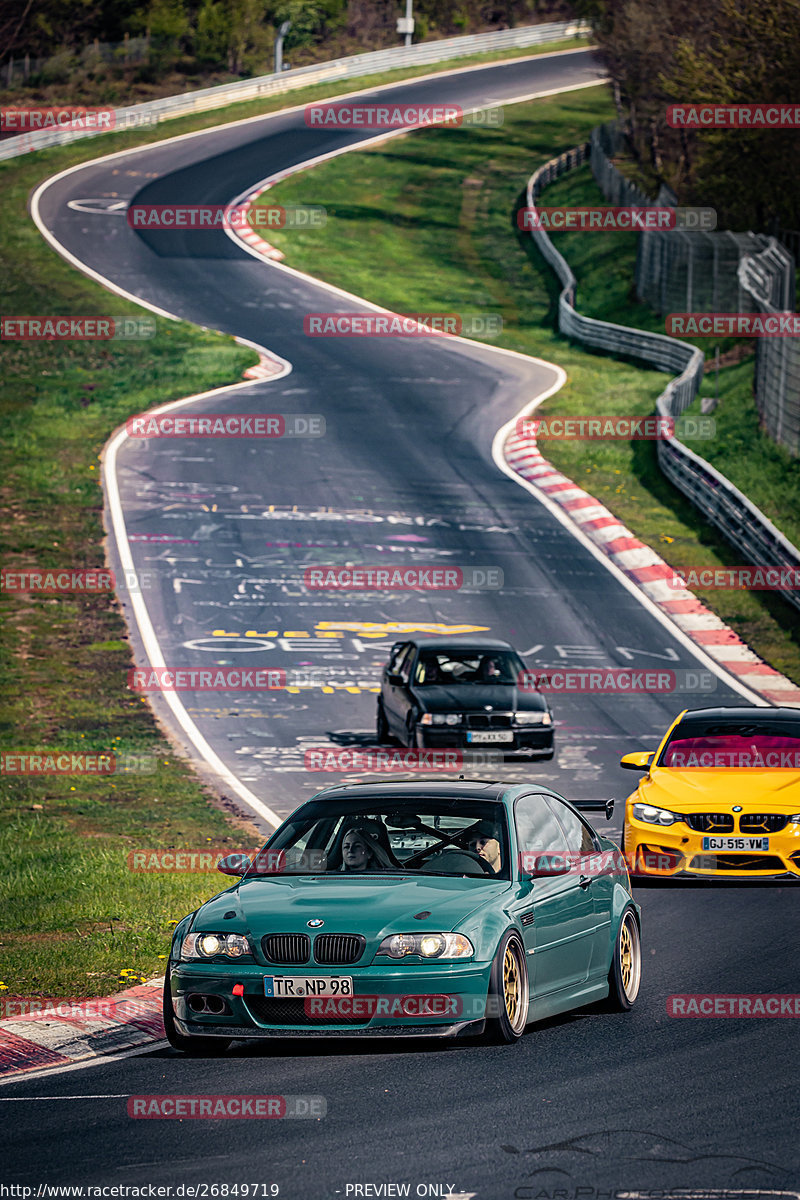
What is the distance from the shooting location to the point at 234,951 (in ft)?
28.0

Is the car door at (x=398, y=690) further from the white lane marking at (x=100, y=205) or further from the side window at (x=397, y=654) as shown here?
the white lane marking at (x=100, y=205)

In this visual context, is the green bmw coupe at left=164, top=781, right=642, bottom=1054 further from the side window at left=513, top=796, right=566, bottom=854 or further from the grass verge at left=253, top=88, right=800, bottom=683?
the grass verge at left=253, top=88, right=800, bottom=683

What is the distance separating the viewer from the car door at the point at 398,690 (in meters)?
21.1

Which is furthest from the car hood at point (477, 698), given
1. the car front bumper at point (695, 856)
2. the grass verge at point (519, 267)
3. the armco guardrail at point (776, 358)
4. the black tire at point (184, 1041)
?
the armco guardrail at point (776, 358)

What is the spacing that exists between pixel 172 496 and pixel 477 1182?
29.4 m

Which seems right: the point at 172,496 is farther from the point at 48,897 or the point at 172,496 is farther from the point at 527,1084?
the point at 527,1084

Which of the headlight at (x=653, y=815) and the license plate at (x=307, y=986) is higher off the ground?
the license plate at (x=307, y=986)

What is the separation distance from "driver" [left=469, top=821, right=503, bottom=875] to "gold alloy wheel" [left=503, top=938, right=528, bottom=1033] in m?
0.68

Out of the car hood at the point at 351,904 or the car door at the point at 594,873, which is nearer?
the car hood at the point at 351,904

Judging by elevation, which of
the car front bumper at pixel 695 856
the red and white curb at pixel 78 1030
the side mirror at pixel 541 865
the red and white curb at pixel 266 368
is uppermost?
the side mirror at pixel 541 865

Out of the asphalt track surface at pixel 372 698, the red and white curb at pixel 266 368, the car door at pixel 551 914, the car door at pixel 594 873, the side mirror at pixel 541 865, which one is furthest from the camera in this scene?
the red and white curb at pixel 266 368

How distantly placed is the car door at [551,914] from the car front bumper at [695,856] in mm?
4199

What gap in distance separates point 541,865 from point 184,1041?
2.16 m

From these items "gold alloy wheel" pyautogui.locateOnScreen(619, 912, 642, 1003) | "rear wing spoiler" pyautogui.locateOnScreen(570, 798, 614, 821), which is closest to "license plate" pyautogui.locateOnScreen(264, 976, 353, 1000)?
"gold alloy wheel" pyautogui.locateOnScreen(619, 912, 642, 1003)
